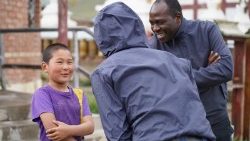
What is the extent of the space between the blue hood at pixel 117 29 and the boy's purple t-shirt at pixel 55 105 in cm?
96

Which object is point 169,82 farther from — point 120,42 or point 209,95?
point 209,95

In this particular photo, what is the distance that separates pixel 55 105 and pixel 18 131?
2.39 metres

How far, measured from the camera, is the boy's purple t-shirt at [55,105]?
339 cm

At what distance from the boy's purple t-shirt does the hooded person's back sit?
973mm

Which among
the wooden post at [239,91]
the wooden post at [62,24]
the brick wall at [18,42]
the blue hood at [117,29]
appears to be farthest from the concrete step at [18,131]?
the brick wall at [18,42]

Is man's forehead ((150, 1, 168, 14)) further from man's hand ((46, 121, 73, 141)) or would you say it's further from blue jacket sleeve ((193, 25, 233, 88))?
man's hand ((46, 121, 73, 141))

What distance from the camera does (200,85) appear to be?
319 cm

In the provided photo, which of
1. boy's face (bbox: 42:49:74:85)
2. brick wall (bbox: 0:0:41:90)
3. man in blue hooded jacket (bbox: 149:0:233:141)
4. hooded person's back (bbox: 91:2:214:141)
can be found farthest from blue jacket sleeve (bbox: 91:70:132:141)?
brick wall (bbox: 0:0:41:90)

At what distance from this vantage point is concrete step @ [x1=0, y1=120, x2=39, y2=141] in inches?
219

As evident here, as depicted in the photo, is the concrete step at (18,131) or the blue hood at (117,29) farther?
the concrete step at (18,131)

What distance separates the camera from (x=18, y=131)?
5.71 m

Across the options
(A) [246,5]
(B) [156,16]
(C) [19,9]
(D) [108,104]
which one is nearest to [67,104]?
(B) [156,16]

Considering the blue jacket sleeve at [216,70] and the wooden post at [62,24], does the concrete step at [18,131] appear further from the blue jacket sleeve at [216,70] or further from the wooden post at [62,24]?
the blue jacket sleeve at [216,70]

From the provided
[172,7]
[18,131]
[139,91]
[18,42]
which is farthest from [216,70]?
[18,42]
